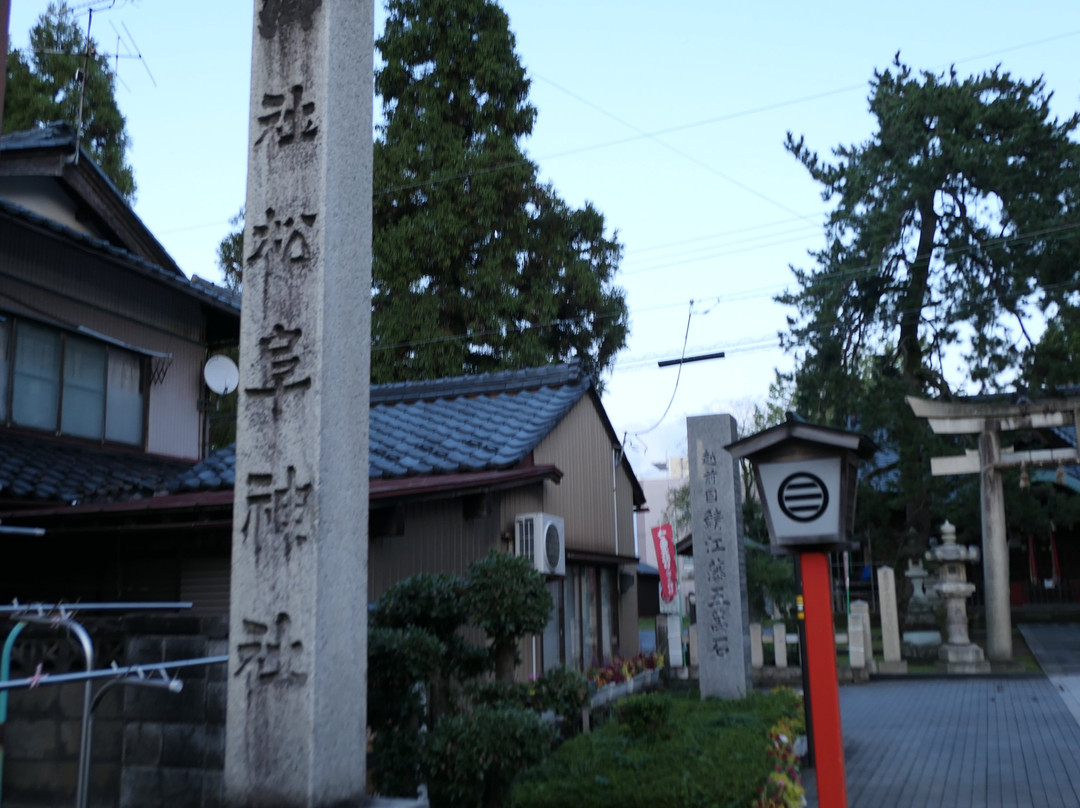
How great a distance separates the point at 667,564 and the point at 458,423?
802cm

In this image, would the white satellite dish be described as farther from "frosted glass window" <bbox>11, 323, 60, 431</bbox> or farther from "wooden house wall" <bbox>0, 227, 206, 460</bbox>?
"frosted glass window" <bbox>11, 323, 60, 431</bbox>

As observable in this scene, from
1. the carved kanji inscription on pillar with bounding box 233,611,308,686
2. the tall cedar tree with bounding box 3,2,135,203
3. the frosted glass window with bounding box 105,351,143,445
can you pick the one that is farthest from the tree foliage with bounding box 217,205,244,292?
the carved kanji inscription on pillar with bounding box 233,611,308,686

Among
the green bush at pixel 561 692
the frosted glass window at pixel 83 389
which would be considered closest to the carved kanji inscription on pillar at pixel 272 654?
the green bush at pixel 561 692

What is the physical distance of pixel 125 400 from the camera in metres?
15.7

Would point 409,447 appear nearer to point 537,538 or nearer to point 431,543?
point 431,543

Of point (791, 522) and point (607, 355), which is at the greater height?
point (607, 355)

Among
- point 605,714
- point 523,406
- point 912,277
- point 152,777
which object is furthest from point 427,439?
point 912,277

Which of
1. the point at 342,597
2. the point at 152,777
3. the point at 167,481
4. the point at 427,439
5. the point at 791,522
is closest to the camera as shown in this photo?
the point at 342,597

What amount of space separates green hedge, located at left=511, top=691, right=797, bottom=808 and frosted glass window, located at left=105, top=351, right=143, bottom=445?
9.56 meters

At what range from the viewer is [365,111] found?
19.7ft

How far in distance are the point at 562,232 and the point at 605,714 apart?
1842 centimetres

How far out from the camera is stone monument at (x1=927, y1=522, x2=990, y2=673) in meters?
21.7

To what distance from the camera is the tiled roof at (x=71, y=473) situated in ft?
39.7

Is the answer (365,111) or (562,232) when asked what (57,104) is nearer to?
(562,232)
